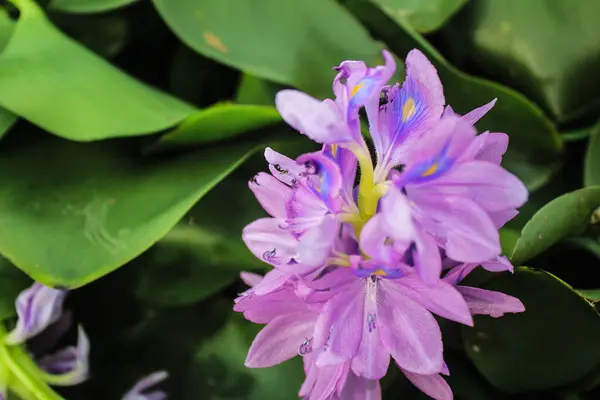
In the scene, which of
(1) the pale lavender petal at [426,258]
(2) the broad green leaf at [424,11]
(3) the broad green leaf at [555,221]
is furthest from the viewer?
(2) the broad green leaf at [424,11]

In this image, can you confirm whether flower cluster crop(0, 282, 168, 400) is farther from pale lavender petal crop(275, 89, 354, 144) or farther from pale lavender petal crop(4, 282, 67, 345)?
pale lavender petal crop(275, 89, 354, 144)

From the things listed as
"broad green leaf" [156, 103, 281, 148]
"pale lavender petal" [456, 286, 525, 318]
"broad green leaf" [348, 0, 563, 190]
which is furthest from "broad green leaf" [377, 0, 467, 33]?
"pale lavender petal" [456, 286, 525, 318]

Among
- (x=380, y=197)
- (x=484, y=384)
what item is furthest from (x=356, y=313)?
(x=484, y=384)

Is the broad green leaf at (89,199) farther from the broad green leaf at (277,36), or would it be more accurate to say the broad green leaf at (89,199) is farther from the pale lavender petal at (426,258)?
the pale lavender petal at (426,258)

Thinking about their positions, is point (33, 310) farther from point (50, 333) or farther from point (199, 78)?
point (199, 78)

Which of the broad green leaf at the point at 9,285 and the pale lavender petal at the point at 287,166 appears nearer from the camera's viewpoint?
the pale lavender petal at the point at 287,166

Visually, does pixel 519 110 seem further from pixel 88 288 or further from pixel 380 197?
pixel 88 288

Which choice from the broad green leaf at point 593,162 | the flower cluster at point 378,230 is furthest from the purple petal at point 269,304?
the broad green leaf at point 593,162
